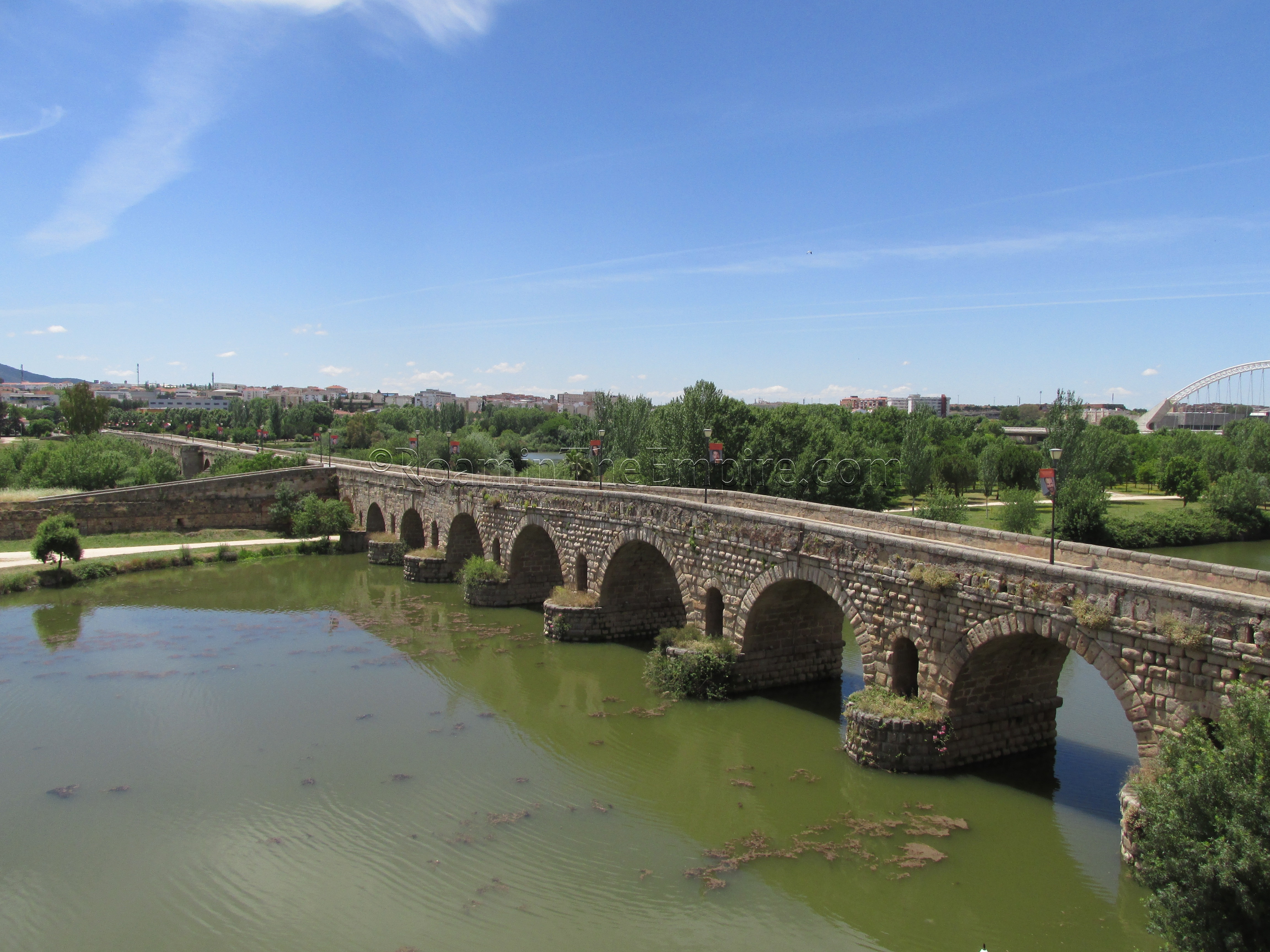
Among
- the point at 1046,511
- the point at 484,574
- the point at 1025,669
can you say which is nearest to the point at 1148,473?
the point at 1046,511

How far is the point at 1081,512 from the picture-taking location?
31.3 m

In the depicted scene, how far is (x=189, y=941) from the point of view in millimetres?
8531

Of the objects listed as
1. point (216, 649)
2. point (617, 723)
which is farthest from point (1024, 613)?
point (216, 649)

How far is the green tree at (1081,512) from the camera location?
31344 mm

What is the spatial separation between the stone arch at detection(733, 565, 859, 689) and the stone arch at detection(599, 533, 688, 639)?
3.57 m

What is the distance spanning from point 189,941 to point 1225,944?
9299 millimetres

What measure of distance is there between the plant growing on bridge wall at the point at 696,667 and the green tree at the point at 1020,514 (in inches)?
735

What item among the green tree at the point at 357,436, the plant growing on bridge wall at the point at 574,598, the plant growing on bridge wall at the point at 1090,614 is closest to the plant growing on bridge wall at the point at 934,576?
the plant growing on bridge wall at the point at 1090,614

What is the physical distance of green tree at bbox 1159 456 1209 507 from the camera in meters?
41.9

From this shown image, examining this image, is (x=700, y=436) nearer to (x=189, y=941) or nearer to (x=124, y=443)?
(x=189, y=941)

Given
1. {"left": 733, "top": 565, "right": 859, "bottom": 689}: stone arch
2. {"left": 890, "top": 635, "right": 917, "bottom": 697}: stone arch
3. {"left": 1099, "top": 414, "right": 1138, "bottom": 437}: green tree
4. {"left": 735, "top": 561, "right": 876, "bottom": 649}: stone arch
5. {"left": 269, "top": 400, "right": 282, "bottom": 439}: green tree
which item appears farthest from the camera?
{"left": 269, "top": 400, "right": 282, "bottom": 439}: green tree

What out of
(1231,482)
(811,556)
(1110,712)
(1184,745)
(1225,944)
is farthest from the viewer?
(1231,482)

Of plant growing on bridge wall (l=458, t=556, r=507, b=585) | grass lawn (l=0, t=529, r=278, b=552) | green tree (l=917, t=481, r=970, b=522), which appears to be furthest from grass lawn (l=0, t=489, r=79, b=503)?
green tree (l=917, t=481, r=970, b=522)

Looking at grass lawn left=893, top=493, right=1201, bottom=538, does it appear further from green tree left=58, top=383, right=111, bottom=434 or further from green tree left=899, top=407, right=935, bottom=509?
green tree left=58, top=383, right=111, bottom=434
